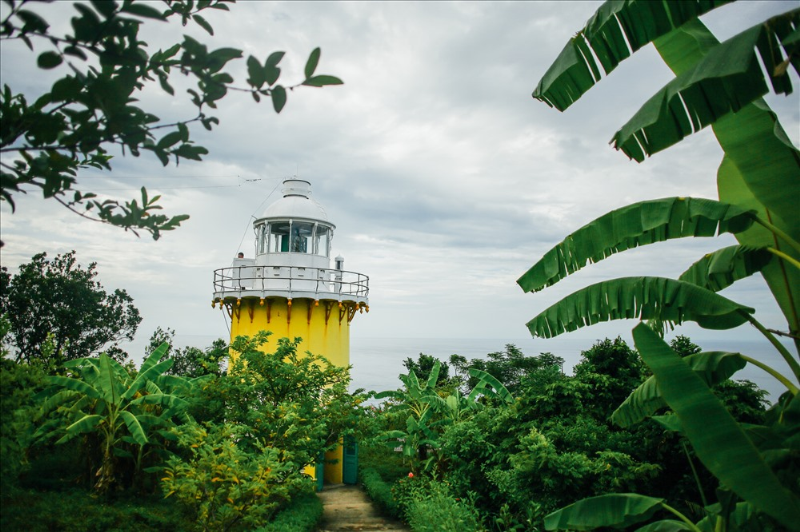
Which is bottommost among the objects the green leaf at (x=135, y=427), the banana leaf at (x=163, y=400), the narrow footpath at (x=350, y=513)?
the narrow footpath at (x=350, y=513)

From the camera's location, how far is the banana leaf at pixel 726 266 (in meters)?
5.19

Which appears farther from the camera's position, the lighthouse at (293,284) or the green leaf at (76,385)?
the lighthouse at (293,284)

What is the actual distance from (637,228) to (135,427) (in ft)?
30.8

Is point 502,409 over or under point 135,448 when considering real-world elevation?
over

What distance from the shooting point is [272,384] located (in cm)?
1180

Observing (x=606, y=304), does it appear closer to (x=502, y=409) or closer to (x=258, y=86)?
(x=258, y=86)

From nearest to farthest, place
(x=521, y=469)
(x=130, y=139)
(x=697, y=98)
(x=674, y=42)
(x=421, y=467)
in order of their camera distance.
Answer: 1. (x=130, y=139)
2. (x=697, y=98)
3. (x=674, y=42)
4. (x=521, y=469)
5. (x=421, y=467)

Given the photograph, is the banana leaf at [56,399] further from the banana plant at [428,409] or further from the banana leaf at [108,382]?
the banana plant at [428,409]

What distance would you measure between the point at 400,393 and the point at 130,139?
52.2 feet

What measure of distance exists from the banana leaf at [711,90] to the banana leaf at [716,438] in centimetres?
141

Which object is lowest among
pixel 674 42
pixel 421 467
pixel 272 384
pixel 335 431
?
pixel 421 467

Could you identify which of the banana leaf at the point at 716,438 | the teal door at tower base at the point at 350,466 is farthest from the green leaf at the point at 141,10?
the teal door at tower base at the point at 350,466

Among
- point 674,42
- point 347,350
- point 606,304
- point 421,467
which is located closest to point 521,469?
point 606,304

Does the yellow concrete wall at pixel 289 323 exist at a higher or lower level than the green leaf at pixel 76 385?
higher
